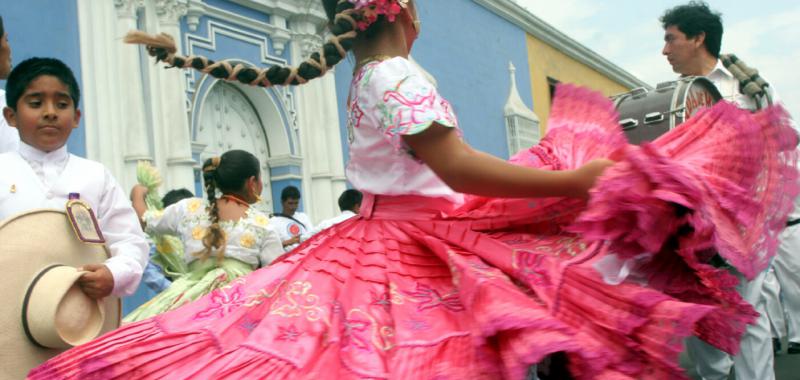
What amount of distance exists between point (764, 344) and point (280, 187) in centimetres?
679

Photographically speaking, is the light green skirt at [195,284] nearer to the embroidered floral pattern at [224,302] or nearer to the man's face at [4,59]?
the man's face at [4,59]

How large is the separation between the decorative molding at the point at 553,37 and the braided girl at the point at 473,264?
13824 millimetres

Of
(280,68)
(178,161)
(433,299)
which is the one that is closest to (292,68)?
(280,68)

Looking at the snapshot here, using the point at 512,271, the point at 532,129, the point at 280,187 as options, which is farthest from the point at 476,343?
the point at 532,129

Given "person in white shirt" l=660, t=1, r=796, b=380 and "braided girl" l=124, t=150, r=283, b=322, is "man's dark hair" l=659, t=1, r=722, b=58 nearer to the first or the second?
"person in white shirt" l=660, t=1, r=796, b=380

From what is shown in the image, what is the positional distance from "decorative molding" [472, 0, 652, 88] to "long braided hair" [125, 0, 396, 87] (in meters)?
13.7

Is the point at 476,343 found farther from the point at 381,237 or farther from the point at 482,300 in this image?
the point at 381,237

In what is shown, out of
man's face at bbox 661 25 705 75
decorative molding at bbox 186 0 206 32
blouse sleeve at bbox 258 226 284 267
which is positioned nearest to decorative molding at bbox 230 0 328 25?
decorative molding at bbox 186 0 206 32

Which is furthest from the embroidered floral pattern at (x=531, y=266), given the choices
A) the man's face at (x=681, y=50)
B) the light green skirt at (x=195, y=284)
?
the light green skirt at (x=195, y=284)

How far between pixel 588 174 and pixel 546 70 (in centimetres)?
1698

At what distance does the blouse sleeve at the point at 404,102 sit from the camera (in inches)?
66.9

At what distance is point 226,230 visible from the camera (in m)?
4.19

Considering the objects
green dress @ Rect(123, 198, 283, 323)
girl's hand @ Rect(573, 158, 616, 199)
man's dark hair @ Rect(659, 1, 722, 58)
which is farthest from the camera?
green dress @ Rect(123, 198, 283, 323)

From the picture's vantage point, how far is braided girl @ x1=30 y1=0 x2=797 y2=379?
142 cm
